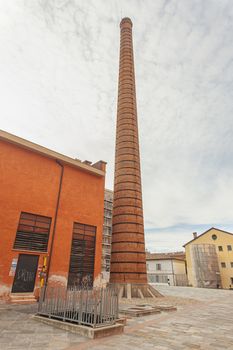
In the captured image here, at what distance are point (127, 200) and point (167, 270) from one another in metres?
26.5

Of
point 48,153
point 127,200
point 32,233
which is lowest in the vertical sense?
point 32,233

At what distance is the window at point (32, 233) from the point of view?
11.7 metres

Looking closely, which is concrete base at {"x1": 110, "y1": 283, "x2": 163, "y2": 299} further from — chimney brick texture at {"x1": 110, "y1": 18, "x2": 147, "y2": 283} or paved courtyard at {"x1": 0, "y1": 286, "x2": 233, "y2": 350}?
paved courtyard at {"x1": 0, "y1": 286, "x2": 233, "y2": 350}

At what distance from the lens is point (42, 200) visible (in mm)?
12867

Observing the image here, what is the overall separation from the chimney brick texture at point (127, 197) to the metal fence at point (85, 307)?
9.06m

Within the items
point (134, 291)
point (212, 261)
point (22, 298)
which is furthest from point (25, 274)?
point (212, 261)

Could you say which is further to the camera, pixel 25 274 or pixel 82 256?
pixel 82 256

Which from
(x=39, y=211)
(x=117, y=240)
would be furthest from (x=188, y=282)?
(x=39, y=211)

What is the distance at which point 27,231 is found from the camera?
471 inches

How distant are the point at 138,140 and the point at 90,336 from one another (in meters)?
17.0

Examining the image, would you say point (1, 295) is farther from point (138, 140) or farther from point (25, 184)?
point (138, 140)

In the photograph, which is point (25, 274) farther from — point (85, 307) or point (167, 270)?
point (167, 270)

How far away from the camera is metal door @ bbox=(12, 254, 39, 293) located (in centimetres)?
1102

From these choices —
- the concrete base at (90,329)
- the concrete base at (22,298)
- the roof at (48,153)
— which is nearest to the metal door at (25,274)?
the concrete base at (22,298)
